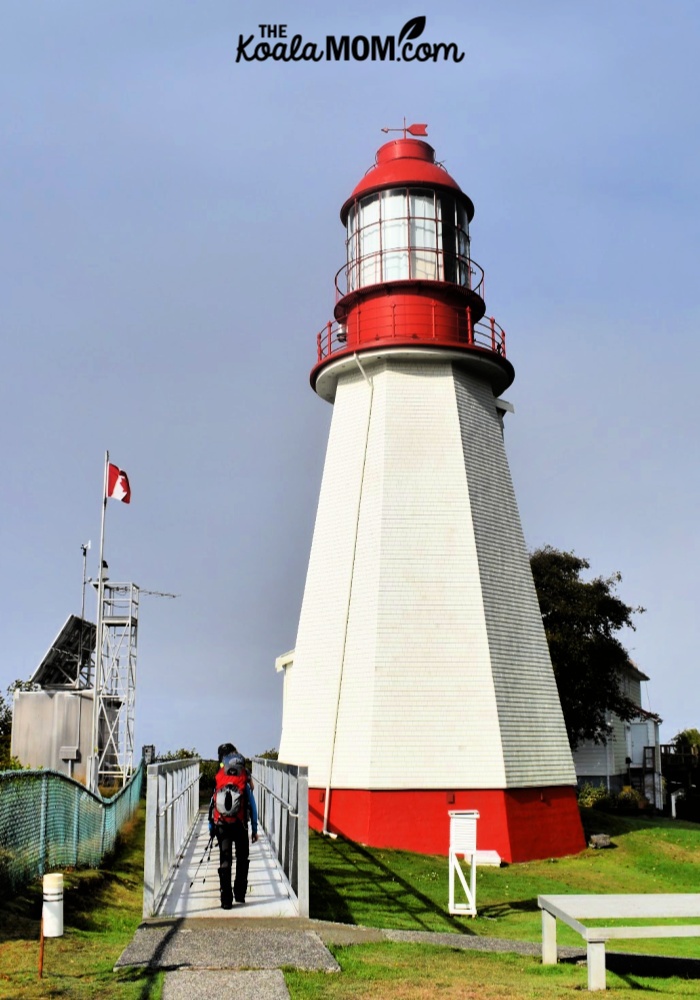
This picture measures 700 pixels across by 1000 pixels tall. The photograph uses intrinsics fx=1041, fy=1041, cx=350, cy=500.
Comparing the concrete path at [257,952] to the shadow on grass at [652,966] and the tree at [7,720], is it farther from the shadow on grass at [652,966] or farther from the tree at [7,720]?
the tree at [7,720]

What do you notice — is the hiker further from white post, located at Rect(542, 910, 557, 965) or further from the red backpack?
white post, located at Rect(542, 910, 557, 965)

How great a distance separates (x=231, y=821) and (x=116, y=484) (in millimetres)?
21368

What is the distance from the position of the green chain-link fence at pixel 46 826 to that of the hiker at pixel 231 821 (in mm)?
2153

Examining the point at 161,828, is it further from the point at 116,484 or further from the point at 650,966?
the point at 116,484

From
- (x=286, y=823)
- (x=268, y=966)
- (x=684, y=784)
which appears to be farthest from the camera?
(x=684, y=784)

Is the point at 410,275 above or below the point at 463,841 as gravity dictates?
above

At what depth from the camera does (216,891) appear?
11766 millimetres

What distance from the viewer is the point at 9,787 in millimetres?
11047

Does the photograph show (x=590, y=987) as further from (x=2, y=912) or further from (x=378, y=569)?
(x=378, y=569)

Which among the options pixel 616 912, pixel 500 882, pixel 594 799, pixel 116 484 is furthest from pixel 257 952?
pixel 594 799

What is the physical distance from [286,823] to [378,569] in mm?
9330

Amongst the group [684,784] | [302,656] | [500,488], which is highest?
[500,488]

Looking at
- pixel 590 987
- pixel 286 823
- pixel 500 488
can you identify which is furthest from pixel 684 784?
pixel 590 987

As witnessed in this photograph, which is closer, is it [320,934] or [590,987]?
[590,987]
